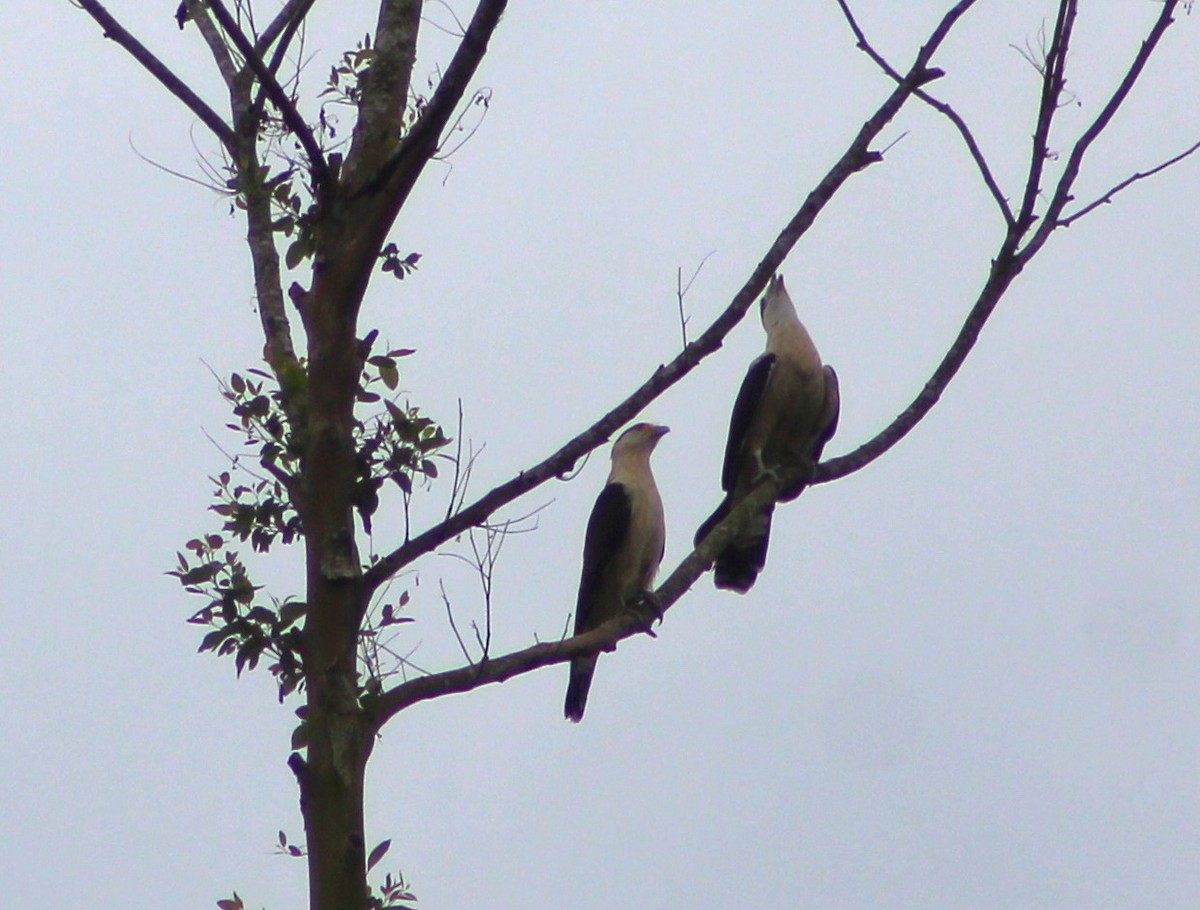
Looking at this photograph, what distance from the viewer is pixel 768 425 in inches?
270

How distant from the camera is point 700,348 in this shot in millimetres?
3826

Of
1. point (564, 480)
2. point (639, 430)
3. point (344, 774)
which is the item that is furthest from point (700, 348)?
point (639, 430)

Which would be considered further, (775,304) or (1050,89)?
(775,304)

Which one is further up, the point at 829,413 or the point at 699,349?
the point at 829,413

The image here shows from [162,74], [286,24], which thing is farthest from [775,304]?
[162,74]

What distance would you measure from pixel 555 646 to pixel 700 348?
843 mm

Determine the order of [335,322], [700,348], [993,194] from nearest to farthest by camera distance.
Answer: [335,322] → [700,348] → [993,194]

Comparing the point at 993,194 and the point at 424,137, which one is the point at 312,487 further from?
the point at 993,194

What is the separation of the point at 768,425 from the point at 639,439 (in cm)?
73

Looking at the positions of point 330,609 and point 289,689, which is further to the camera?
point 289,689

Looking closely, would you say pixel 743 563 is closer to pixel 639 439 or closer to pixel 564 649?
pixel 639 439

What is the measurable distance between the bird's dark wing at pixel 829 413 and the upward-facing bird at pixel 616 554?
82 centimetres

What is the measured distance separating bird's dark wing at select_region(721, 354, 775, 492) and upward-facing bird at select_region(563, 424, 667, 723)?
36 centimetres

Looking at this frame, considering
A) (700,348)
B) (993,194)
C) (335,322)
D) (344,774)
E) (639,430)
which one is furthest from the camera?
(639,430)
